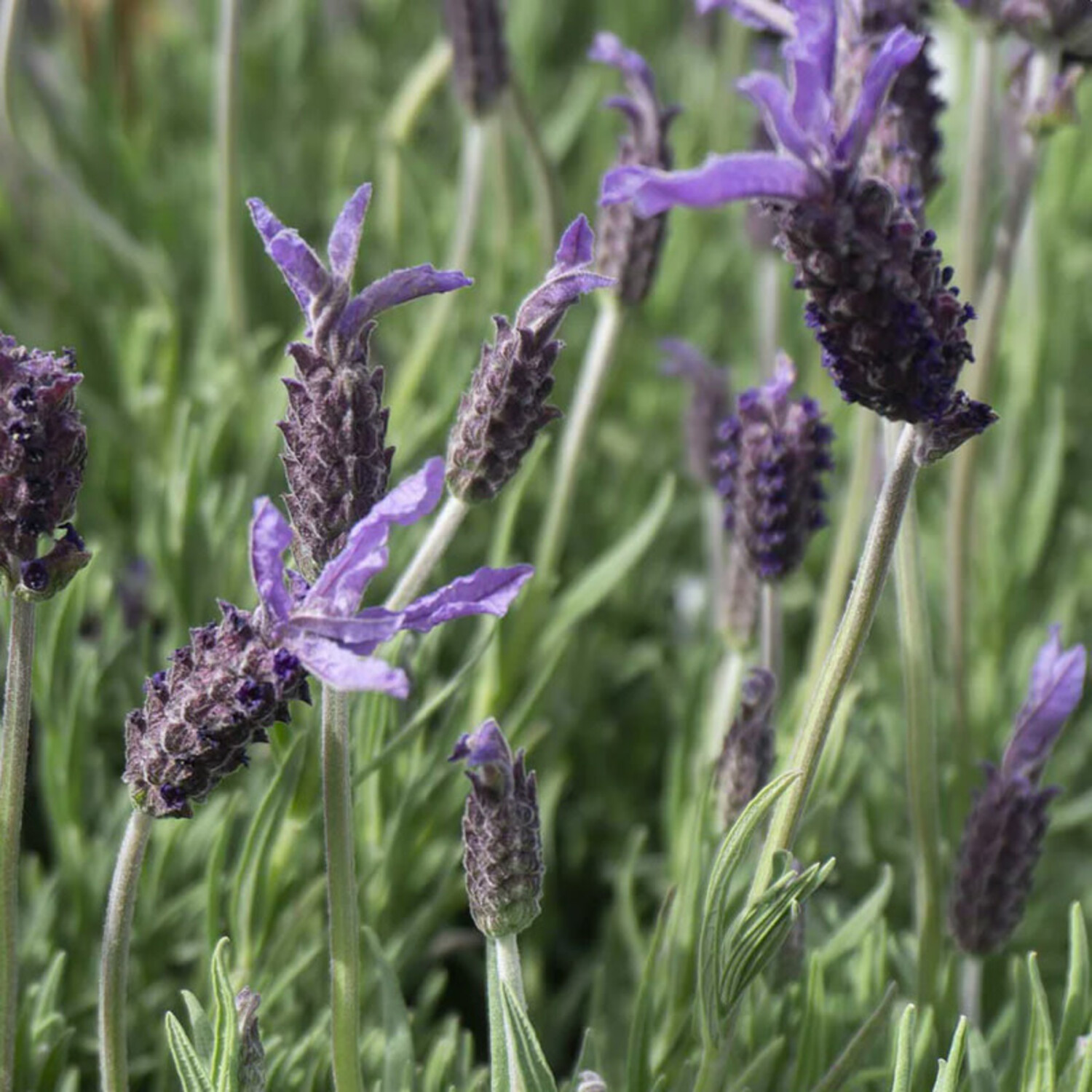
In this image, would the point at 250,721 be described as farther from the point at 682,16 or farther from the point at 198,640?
the point at 682,16

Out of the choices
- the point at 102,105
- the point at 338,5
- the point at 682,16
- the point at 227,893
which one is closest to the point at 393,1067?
the point at 227,893

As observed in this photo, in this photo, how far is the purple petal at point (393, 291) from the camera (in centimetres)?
86

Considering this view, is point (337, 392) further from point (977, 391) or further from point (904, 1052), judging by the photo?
point (977, 391)

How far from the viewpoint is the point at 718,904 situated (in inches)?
36.2

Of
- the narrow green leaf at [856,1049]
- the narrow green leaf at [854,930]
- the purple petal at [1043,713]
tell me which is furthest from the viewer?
the narrow green leaf at [854,930]

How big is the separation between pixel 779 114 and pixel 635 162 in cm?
61

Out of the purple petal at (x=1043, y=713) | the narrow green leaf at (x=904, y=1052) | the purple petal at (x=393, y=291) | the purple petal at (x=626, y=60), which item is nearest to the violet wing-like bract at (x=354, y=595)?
the purple petal at (x=393, y=291)

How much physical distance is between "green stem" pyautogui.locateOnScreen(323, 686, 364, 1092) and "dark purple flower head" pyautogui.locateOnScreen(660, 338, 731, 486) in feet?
2.61

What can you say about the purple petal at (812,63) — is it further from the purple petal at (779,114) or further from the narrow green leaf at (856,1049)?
the narrow green leaf at (856,1049)

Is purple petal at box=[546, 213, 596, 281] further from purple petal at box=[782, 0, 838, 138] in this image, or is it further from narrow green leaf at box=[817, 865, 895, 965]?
narrow green leaf at box=[817, 865, 895, 965]

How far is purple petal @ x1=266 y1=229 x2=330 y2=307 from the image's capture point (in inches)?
32.5

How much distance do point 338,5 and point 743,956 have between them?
87.2 inches

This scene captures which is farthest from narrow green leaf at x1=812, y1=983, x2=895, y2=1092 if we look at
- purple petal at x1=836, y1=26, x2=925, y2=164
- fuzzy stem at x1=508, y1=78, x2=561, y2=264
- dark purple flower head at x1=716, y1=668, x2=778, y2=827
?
fuzzy stem at x1=508, y1=78, x2=561, y2=264

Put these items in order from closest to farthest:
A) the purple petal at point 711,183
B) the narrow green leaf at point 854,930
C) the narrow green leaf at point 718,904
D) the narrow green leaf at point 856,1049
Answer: the purple petal at point 711,183 → the narrow green leaf at point 718,904 → the narrow green leaf at point 856,1049 → the narrow green leaf at point 854,930
